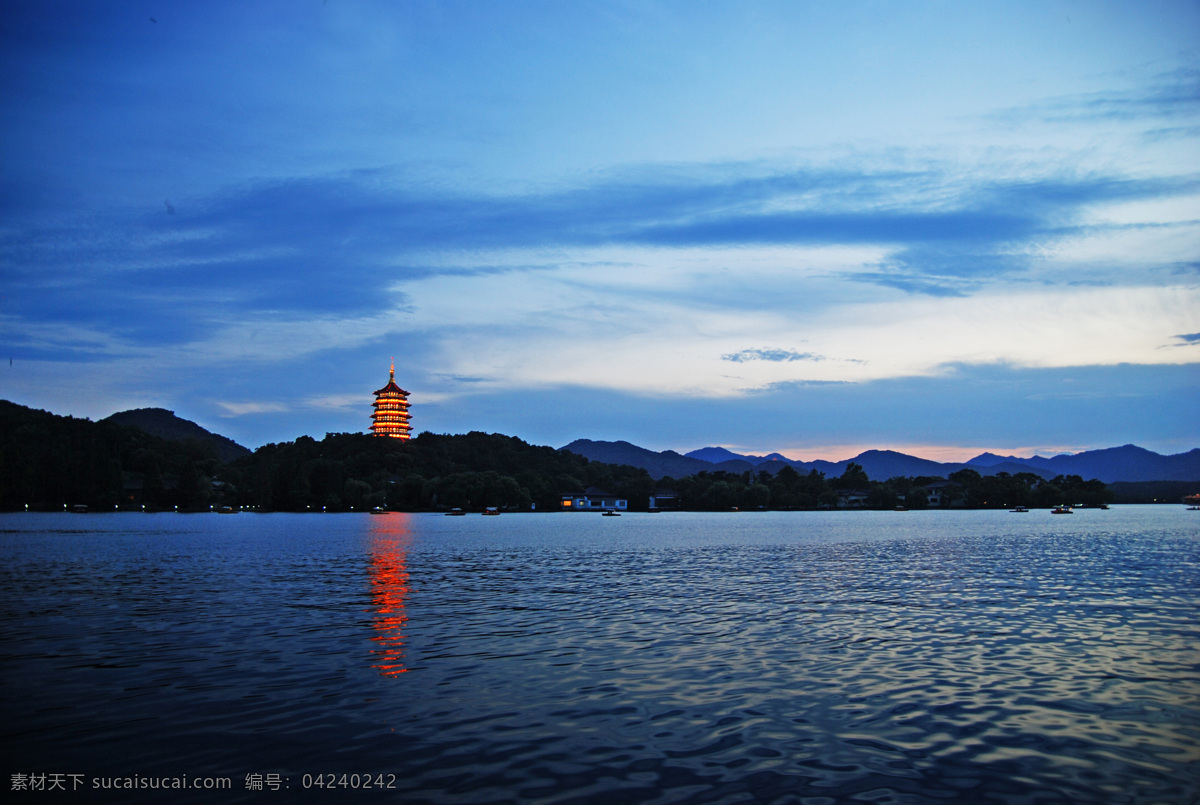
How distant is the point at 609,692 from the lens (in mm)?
16562

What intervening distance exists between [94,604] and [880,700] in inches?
1191

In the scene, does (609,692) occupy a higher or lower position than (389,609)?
higher

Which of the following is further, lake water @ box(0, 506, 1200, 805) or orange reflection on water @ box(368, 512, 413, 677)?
orange reflection on water @ box(368, 512, 413, 677)

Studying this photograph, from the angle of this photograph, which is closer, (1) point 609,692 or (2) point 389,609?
(1) point 609,692

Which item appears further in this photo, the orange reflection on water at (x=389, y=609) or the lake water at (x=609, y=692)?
the orange reflection on water at (x=389, y=609)

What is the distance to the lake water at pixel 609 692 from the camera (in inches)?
449

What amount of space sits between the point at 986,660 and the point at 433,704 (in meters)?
14.2

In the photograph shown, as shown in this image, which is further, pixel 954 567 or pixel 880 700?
pixel 954 567

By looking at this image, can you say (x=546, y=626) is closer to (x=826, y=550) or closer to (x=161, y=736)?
(x=161, y=736)

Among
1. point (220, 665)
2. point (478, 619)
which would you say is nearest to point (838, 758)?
point (220, 665)

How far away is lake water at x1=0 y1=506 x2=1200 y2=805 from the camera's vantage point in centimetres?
1141

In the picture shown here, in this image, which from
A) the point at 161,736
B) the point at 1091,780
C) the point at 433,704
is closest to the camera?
the point at 1091,780

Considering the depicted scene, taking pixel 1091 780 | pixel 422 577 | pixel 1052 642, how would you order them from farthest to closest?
pixel 422 577, pixel 1052 642, pixel 1091 780

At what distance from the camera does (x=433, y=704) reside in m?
15.7
